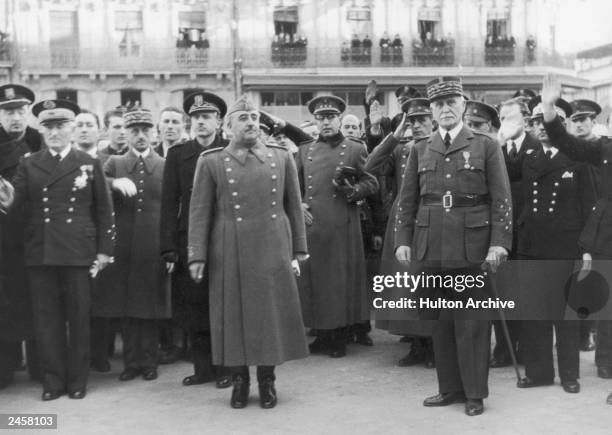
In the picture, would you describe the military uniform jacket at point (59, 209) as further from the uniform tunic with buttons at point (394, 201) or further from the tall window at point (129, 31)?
the tall window at point (129, 31)

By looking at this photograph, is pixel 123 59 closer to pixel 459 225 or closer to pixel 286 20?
pixel 286 20

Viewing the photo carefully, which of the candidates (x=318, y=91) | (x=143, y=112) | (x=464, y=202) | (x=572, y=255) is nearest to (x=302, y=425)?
(x=464, y=202)

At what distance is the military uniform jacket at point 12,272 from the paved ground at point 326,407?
47 cm

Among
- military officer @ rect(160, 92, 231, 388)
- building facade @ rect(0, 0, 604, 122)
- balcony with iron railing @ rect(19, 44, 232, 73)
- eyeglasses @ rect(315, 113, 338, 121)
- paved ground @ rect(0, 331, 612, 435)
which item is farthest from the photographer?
balcony with iron railing @ rect(19, 44, 232, 73)

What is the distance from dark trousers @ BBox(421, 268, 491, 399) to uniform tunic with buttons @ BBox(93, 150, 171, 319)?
7.54ft

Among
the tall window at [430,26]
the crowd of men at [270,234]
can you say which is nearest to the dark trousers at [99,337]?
the crowd of men at [270,234]

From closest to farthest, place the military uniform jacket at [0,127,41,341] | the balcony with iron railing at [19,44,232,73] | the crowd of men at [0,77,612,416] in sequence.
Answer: the crowd of men at [0,77,612,416], the military uniform jacket at [0,127,41,341], the balcony with iron railing at [19,44,232,73]

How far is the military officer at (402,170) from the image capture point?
22.9 feet

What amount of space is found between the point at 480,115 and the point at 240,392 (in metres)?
2.86

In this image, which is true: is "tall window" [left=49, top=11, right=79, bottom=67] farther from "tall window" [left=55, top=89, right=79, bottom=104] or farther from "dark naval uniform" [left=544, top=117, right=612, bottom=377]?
"dark naval uniform" [left=544, top=117, right=612, bottom=377]

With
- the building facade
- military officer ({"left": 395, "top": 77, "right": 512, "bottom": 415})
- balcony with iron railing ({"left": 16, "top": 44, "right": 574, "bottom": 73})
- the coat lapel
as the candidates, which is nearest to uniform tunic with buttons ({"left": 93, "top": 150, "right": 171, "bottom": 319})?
the coat lapel

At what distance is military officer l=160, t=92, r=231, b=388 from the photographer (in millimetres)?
6281

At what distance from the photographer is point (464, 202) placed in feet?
18.1

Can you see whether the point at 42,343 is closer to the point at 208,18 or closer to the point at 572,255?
the point at 572,255
